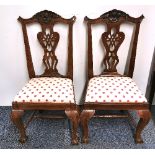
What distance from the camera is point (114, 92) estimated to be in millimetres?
1664

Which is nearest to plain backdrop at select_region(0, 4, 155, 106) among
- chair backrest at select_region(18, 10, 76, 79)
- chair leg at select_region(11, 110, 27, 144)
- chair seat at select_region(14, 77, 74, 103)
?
chair backrest at select_region(18, 10, 76, 79)

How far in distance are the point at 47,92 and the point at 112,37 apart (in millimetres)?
691

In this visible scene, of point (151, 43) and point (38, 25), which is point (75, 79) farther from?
point (151, 43)

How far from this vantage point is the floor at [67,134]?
182cm

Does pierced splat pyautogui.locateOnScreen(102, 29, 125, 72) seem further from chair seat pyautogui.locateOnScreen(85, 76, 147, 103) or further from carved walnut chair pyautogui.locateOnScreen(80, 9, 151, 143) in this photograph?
chair seat pyautogui.locateOnScreen(85, 76, 147, 103)

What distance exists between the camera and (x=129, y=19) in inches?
69.0

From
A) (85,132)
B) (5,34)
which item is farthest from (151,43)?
(5,34)

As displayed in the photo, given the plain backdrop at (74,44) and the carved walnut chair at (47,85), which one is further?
the plain backdrop at (74,44)

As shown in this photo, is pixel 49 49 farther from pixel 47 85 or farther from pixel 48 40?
pixel 47 85

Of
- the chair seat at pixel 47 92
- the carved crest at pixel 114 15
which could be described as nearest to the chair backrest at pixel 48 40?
the chair seat at pixel 47 92

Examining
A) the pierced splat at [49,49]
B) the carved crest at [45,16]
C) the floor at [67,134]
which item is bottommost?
the floor at [67,134]

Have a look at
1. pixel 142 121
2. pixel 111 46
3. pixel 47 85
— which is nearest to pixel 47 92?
pixel 47 85

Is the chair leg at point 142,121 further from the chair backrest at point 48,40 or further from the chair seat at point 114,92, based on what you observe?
the chair backrest at point 48,40

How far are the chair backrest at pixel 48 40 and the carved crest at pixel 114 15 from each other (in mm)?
256
